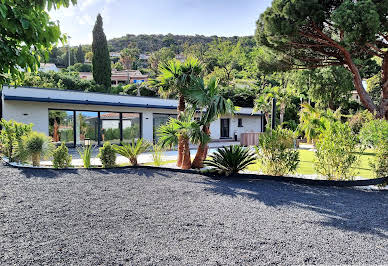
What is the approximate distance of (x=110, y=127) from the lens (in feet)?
54.6

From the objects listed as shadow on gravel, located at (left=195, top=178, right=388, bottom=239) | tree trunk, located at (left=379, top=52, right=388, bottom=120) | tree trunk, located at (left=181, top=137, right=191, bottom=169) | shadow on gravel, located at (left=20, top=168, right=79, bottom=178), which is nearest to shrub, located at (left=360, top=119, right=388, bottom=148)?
shadow on gravel, located at (left=195, top=178, right=388, bottom=239)

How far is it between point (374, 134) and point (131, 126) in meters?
13.7

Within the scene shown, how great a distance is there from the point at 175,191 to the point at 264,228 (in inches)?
98.3

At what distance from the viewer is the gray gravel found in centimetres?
306

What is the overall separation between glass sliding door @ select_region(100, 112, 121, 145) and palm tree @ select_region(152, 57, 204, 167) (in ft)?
27.1

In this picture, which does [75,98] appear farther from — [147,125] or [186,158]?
[186,158]

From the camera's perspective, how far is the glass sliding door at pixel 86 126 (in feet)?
50.3

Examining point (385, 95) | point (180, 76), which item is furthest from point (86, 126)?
point (385, 95)

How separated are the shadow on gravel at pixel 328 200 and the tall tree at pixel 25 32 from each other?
4.35 m

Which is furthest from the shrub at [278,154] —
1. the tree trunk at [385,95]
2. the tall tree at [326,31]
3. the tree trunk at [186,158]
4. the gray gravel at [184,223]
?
the tree trunk at [385,95]

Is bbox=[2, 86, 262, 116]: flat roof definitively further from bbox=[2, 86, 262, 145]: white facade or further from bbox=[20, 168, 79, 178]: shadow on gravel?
bbox=[20, 168, 79, 178]: shadow on gravel

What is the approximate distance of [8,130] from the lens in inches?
348

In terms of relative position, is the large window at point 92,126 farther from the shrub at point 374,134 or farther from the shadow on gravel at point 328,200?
the shrub at point 374,134

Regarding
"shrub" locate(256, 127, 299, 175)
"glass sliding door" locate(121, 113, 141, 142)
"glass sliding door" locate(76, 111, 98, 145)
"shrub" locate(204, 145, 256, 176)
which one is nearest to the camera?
"shrub" locate(256, 127, 299, 175)
